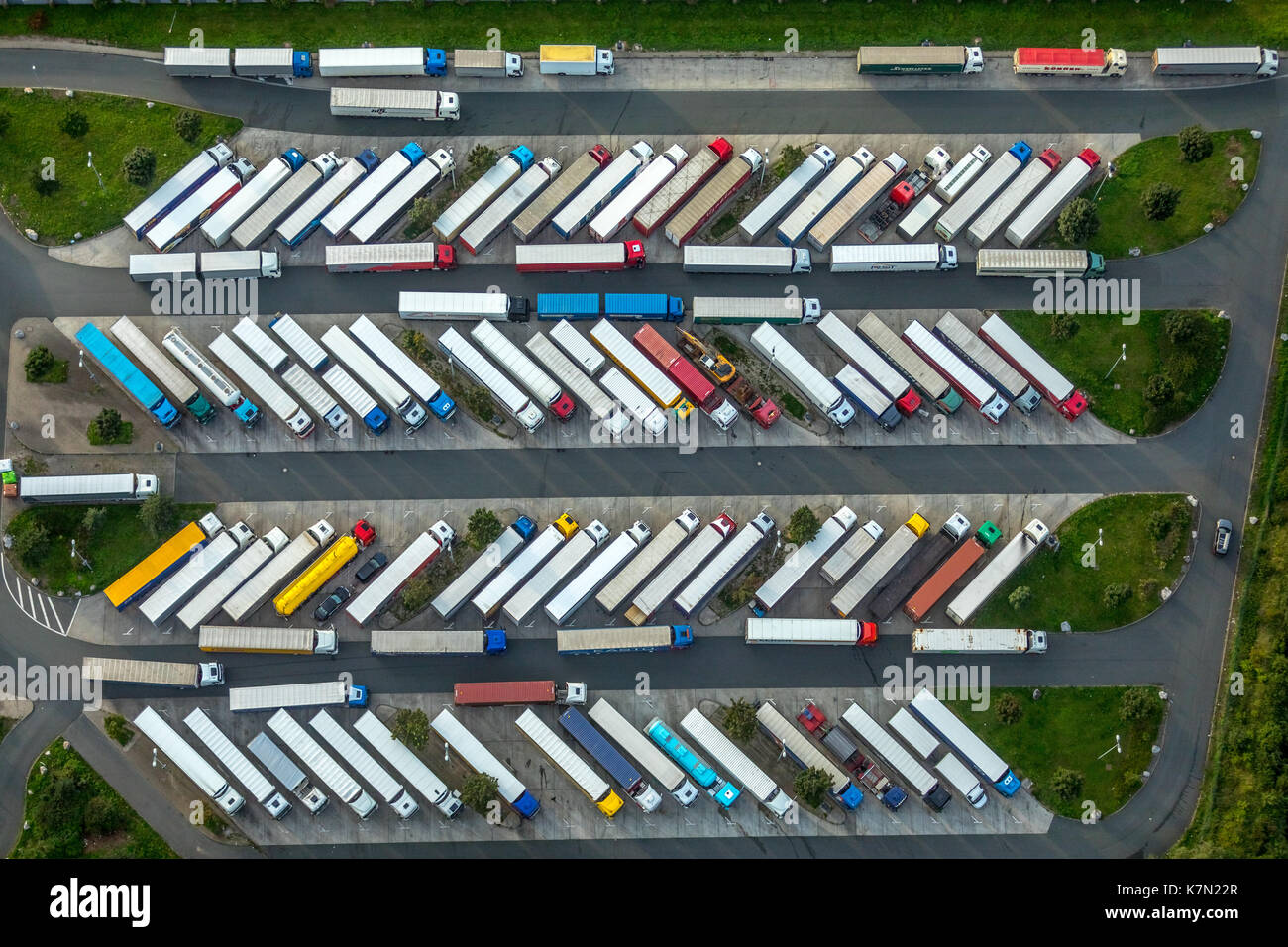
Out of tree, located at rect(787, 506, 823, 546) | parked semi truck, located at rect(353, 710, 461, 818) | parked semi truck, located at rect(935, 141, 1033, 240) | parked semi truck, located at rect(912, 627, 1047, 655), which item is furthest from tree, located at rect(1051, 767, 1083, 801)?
parked semi truck, located at rect(353, 710, 461, 818)

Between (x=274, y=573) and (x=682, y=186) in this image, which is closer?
(x=274, y=573)

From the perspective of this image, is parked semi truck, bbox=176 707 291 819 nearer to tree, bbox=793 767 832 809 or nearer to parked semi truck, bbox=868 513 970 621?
tree, bbox=793 767 832 809

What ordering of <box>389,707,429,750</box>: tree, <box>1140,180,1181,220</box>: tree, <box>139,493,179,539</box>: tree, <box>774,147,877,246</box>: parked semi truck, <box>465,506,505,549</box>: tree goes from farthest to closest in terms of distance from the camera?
1. <box>774,147,877,246</box>: parked semi truck
2. <box>1140,180,1181,220</box>: tree
3. <box>139,493,179,539</box>: tree
4. <box>465,506,505,549</box>: tree
5. <box>389,707,429,750</box>: tree

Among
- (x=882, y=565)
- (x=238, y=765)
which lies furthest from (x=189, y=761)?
(x=882, y=565)

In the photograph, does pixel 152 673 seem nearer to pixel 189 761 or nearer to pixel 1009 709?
pixel 189 761

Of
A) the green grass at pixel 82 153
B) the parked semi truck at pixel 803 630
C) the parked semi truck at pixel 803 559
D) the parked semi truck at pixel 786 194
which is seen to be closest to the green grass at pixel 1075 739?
the parked semi truck at pixel 803 630

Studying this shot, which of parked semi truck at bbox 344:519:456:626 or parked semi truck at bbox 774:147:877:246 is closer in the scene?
parked semi truck at bbox 344:519:456:626

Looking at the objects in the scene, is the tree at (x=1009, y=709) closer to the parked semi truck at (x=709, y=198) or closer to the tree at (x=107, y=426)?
the parked semi truck at (x=709, y=198)
